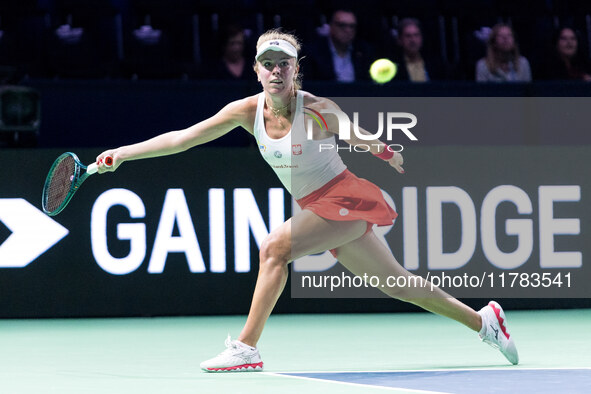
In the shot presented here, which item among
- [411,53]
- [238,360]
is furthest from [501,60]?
[238,360]

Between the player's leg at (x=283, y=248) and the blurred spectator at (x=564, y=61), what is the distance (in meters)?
5.38

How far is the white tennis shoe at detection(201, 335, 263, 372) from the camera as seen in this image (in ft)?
17.2

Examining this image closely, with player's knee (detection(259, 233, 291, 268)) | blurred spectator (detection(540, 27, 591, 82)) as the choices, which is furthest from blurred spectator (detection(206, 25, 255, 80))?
player's knee (detection(259, 233, 291, 268))

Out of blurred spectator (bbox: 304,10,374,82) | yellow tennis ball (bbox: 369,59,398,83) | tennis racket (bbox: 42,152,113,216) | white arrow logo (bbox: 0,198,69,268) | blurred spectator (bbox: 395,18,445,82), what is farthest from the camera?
blurred spectator (bbox: 395,18,445,82)

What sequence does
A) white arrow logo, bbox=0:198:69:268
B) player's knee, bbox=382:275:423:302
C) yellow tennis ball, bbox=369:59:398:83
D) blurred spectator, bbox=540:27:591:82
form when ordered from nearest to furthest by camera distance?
1. player's knee, bbox=382:275:423:302
2. white arrow logo, bbox=0:198:69:268
3. yellow tennis ball, bbox=369:59:398:83
4. blurred spectator, bbox=540:27:591:82

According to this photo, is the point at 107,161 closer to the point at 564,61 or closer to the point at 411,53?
the point at 411,53

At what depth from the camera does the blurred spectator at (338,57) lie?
382 inches

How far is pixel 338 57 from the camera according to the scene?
9.82m

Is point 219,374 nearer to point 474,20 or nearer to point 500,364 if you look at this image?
point 500,364

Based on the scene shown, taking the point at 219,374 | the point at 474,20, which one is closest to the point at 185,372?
the point at 219,374

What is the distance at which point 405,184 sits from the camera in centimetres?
812

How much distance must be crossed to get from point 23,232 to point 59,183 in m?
2.40

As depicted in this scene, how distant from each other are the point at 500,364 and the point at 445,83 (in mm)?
3582

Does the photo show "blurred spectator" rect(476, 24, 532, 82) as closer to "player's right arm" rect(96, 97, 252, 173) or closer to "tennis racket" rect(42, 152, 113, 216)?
"player's right arm" rect(96, 97, 252, 173)
